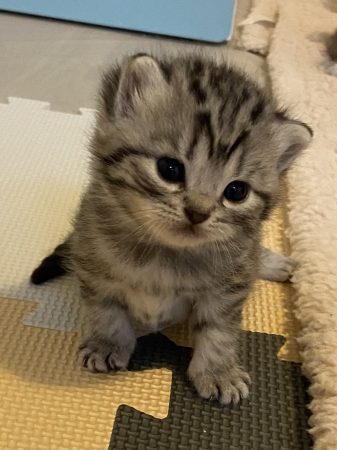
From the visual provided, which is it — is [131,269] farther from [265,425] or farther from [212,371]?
[265,425]

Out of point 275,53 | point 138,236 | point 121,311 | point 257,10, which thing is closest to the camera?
point 138,236

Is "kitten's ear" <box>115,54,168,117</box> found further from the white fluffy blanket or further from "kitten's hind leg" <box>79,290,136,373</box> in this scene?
the white fluffy blanket

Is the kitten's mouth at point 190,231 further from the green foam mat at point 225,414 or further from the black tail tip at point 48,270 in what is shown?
the black tail tip at point 48,270

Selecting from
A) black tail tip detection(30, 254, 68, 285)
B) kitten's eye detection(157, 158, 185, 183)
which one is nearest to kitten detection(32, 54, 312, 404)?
kitten's eye detection(157, 158, 185, 183)

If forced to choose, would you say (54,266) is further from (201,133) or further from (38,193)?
(201,133)

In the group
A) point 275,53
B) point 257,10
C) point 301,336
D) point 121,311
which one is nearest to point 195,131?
point 121,311

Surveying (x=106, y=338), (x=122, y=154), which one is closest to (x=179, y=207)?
(x=122, y=154)
